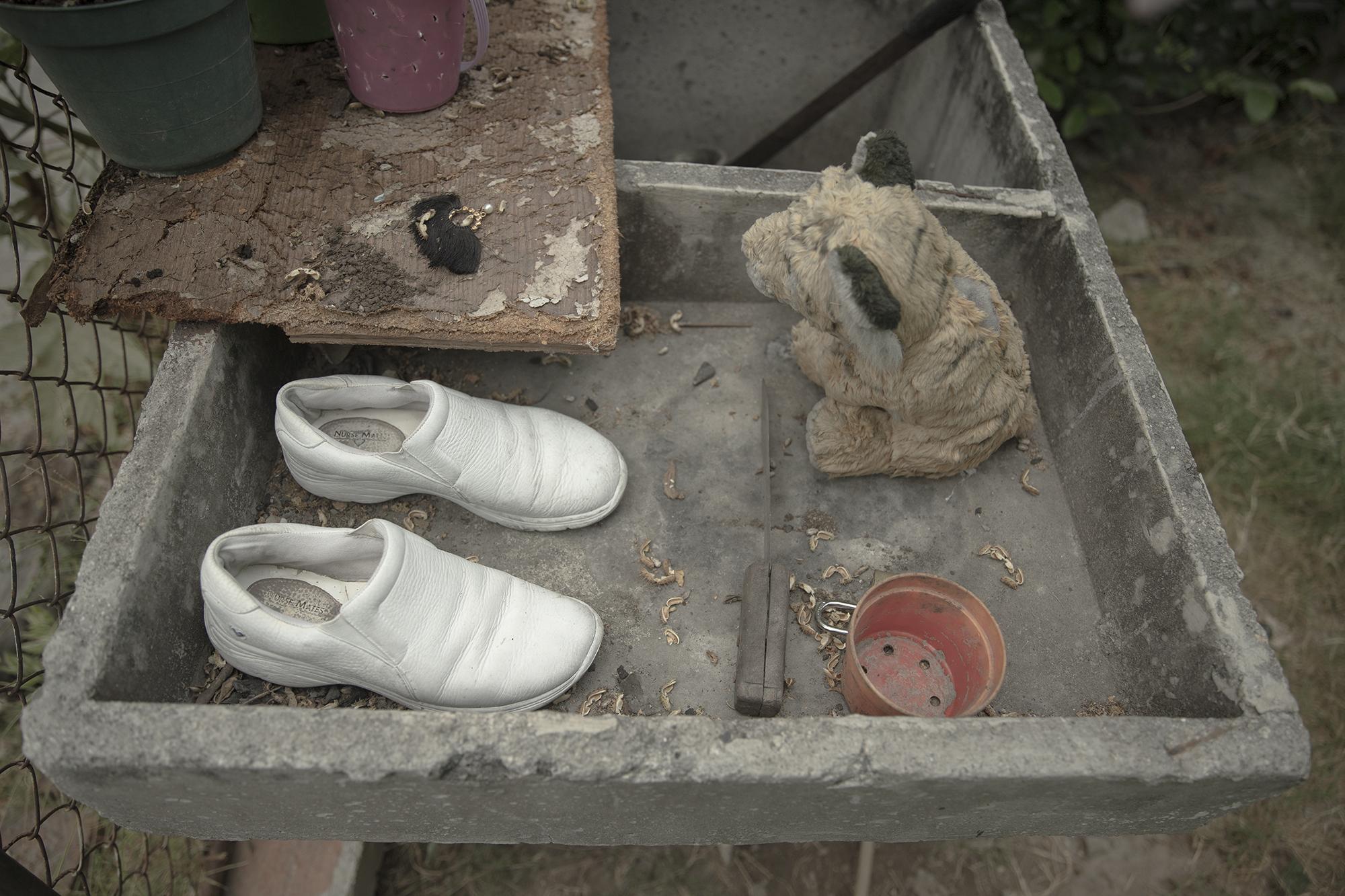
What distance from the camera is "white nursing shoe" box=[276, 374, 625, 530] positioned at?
1814 millimetres

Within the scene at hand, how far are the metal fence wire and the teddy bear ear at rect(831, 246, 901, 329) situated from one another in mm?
1794

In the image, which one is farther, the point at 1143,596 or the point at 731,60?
the point at 731,60

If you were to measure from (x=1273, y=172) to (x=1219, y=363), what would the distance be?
1.28 m

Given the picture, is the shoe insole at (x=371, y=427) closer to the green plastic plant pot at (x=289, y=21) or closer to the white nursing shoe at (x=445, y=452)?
the white nursing shoe at (x=445, y=452)

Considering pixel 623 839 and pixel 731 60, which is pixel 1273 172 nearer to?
pixel 731 60

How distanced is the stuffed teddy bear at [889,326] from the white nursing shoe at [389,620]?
2.60 ft

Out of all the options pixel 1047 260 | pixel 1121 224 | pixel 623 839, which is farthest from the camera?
pixel 1121 224

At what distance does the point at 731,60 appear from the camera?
328 centimetres

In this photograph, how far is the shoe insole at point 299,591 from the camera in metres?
1.77

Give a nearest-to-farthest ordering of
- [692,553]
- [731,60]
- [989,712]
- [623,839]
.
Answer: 1. [623,839]
2. [989,712]
3. [692,553]
4. [731,60]

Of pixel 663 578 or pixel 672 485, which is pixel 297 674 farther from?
pixel 672 485

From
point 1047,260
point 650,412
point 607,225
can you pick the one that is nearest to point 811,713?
point 650,412

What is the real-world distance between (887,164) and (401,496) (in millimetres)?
1336

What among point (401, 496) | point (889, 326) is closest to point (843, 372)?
point (889, 326)
